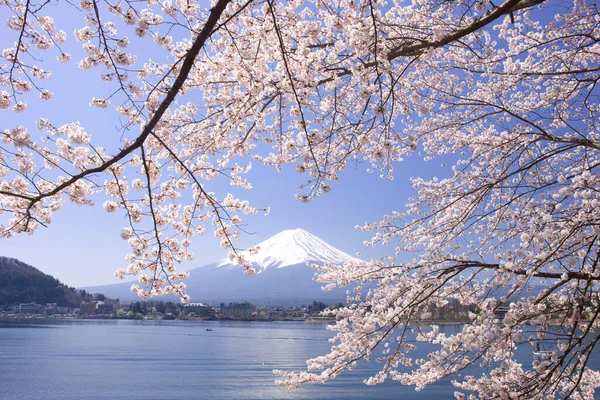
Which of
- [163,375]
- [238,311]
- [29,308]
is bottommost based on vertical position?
[163,375]

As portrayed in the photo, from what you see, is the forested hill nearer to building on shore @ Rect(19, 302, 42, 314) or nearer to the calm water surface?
building on shore @ Rect(19, 302, 42, 314)

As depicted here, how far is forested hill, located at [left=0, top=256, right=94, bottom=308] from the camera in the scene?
64.4m

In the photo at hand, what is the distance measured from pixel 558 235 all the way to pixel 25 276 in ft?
248

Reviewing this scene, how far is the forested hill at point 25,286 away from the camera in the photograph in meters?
64.4

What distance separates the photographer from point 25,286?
214 ft

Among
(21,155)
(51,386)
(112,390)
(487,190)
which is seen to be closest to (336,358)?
(487,190)

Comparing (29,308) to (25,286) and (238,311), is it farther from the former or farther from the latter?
(238,311)

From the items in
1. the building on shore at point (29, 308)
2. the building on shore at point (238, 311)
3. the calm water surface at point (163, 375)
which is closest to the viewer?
A: the calm water surface at point (163, 375)

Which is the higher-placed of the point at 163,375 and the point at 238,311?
the point at 238,311

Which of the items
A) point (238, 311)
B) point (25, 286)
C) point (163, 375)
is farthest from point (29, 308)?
point (163, 375)

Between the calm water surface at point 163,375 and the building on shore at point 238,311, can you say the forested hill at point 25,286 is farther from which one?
the calm water surface at point 163,375

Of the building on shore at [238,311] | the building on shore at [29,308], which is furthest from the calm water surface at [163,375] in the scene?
the building on shore at [238,311]

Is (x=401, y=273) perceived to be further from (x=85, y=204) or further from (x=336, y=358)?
(x=85, y=204)

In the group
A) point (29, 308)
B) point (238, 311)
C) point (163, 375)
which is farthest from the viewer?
point (238, 311)
